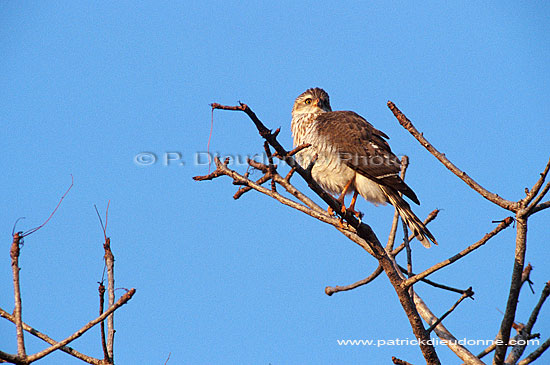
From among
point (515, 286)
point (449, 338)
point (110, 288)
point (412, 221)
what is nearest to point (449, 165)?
point (515, 286)

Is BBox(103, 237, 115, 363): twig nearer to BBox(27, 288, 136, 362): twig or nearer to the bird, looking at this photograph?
BBox(27, 288, 136, 362): twig

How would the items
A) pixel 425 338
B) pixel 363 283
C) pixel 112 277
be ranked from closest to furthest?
pixel 112 277 → pixel 425 338 → pixel 363 283

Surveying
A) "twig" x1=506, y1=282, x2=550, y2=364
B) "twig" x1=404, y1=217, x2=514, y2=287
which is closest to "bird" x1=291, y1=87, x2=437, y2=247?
"twig" x1=506, y1=282, x2=550, y2=364

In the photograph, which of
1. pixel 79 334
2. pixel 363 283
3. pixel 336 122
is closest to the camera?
pixel 79 334

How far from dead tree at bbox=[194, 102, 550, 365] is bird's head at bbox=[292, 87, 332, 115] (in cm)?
299

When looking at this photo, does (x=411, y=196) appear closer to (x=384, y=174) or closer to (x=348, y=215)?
(x=384, y=174)

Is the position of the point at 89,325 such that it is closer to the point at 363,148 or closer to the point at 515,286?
the point at 515,286

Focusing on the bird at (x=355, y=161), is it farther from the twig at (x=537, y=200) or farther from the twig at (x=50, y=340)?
the twig at (x=50, y=340)

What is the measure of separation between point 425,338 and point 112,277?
2112 millimetres

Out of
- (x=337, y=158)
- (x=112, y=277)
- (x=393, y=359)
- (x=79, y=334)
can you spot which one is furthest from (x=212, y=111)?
(x=337, y=158)

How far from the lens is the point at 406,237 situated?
15.7ft

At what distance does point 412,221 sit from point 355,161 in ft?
3.13

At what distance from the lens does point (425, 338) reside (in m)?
3.69

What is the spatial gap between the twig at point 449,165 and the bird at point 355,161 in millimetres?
1822
